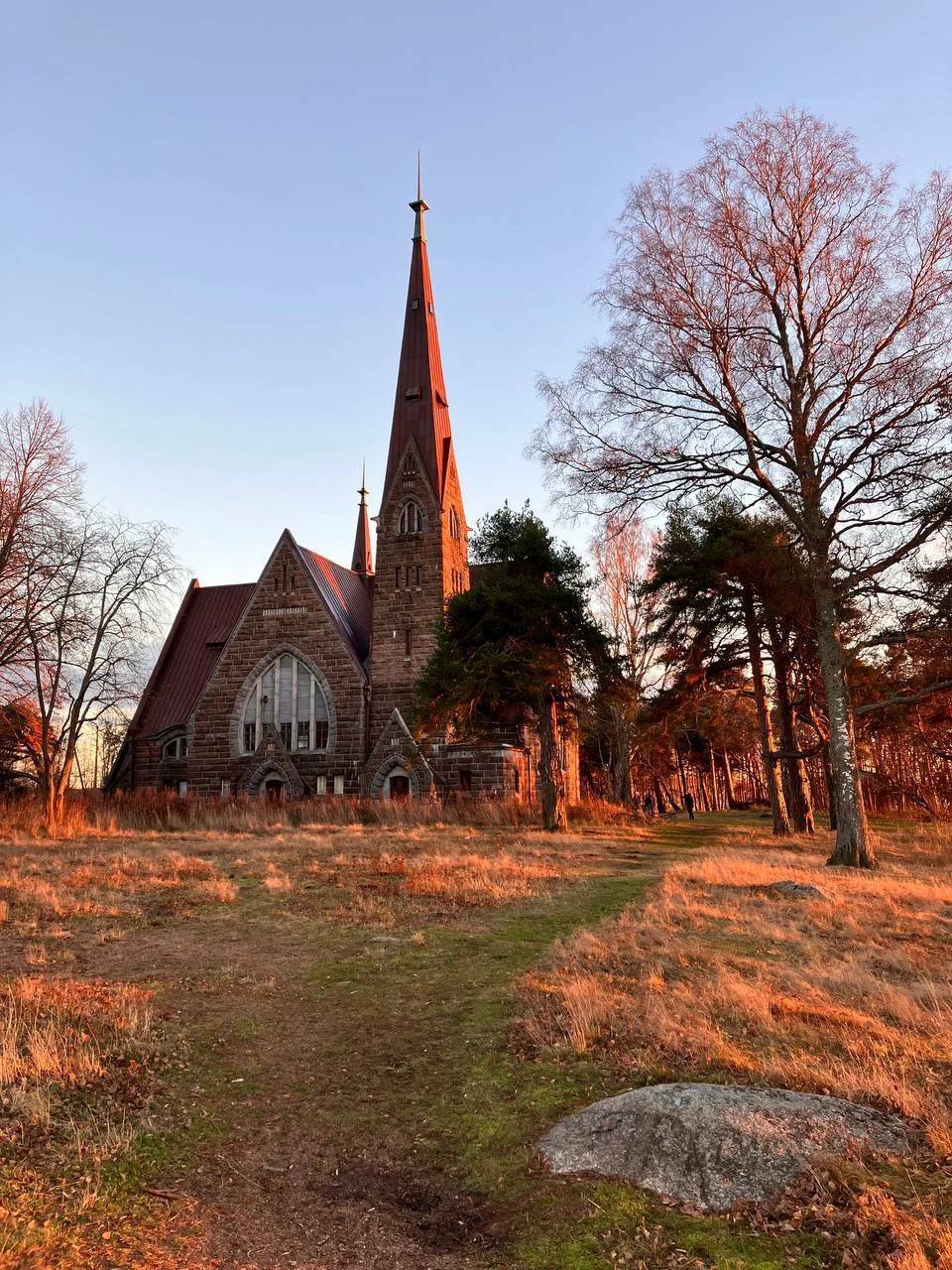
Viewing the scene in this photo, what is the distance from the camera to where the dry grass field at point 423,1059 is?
374cm

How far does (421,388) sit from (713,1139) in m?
38.1

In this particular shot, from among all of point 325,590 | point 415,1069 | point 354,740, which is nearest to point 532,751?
point 354,740

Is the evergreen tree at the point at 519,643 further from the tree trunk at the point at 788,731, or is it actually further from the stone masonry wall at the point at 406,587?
the stone masonry wall at the point at 406,587

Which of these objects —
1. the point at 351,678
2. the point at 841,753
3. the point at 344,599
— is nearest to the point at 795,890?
the point at 841,753

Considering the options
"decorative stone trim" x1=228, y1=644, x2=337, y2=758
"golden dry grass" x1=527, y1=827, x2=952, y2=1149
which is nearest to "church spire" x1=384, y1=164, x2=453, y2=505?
"decorative stone trim" x1=228, y1=644, x2=337, y2=758

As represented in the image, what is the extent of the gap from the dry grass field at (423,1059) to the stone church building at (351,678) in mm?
20997

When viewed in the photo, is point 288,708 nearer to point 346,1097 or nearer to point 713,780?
point 346,1097

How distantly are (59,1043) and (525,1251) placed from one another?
12.7 feet

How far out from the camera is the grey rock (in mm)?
11984

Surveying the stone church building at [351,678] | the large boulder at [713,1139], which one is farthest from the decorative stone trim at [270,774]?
the large boulder at [713,1139]

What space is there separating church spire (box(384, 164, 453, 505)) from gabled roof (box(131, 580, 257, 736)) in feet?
39.3

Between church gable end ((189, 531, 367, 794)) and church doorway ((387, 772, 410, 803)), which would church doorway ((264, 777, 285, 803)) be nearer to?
church gable end ((189, 531, 367, 794))

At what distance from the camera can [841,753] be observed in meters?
15.9

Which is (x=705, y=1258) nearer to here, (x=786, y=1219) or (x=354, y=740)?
(x=786, y=1219)
